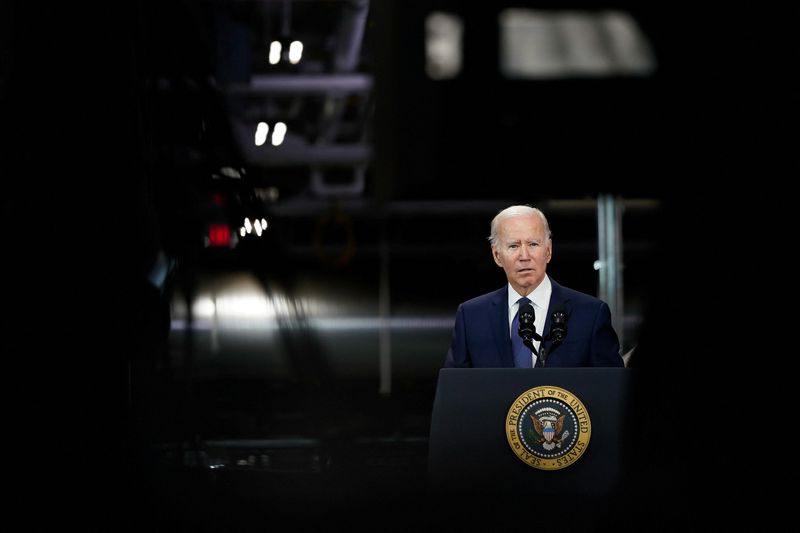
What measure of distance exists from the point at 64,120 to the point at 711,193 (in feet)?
6.27

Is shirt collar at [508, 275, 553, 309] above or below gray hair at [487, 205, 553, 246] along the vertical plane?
below

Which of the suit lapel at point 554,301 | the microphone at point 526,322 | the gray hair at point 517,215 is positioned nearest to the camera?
the microphone at point 526,322

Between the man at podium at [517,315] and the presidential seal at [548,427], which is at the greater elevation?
the man at podium at [517,315]

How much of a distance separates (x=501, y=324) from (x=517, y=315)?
8 cm

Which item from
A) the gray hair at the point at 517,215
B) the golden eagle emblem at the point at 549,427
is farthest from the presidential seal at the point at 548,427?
the gray hair at the point at 517,215

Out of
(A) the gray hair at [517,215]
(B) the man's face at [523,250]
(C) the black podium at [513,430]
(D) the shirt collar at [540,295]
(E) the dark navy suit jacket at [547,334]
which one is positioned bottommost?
(C) the black podium at [513,430]

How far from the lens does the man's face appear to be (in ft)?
7.09

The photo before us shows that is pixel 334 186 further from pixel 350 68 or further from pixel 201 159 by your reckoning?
pixel 201 159

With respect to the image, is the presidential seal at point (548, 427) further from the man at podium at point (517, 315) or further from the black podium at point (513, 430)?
the man at podium at point (517, 315)

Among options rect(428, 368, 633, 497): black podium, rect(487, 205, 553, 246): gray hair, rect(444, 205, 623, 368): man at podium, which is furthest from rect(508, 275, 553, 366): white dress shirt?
rect(428, 368, 633, 497): black podium

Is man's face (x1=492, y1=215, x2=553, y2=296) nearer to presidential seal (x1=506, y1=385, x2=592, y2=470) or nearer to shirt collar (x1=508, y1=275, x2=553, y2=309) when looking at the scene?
shirt collar (x1=508, y1=275, x2=553, y2=309)

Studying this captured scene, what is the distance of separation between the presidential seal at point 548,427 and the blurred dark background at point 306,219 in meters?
0.14

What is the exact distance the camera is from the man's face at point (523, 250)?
2.16 meters

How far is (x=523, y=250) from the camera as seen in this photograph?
85.4 inches
